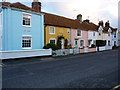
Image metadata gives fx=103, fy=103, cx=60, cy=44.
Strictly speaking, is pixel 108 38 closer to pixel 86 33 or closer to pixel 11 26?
pixel 86 33

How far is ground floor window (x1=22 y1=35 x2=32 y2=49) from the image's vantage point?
15433 millimetres

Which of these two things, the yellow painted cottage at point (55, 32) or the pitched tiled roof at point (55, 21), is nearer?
the yellow painted cottage at point (55, 32)

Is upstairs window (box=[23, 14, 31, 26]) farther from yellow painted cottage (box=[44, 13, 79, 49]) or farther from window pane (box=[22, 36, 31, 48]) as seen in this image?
yellow painted cottage (box=[44, 13, 79, 49])

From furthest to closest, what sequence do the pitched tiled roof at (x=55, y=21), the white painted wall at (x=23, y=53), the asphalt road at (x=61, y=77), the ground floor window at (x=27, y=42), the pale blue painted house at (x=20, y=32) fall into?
the pitched tiled roof at (x=55, y=21)
the ground floor window at (x=27, y=42)
the pale blue painted house at (x=20, y=32)
the white painted wall at (x=23, y=53)
the asphalt road at (x=61, y=77)

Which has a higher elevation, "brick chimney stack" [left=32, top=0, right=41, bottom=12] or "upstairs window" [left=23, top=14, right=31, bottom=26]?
"brick chimney stack" [left=32, top=0, right=41, bottom=12]

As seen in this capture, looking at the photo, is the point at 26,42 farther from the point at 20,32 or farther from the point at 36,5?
the point at 36,5

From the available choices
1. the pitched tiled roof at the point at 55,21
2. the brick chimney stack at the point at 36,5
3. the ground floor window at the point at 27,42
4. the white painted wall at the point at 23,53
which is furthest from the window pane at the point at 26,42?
the brick chimney stack at the point at 36,5

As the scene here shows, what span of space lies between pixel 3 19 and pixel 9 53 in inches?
198

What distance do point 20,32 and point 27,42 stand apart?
5.97 feet

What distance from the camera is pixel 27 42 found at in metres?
15.8

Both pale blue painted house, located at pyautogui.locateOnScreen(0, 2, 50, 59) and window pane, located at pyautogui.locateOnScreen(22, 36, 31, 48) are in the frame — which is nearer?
pale blue painted house, located at pyautogui.locateOnScreen(0, 2, 50, 59)

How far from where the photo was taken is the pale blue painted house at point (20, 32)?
44.9 feet

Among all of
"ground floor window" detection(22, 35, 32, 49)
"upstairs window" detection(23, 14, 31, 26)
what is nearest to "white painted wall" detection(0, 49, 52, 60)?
"ground floor window" detection(22, 35, 32, 49)

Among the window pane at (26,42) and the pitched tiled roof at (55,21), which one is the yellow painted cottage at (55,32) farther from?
the window pane at (26,42)
